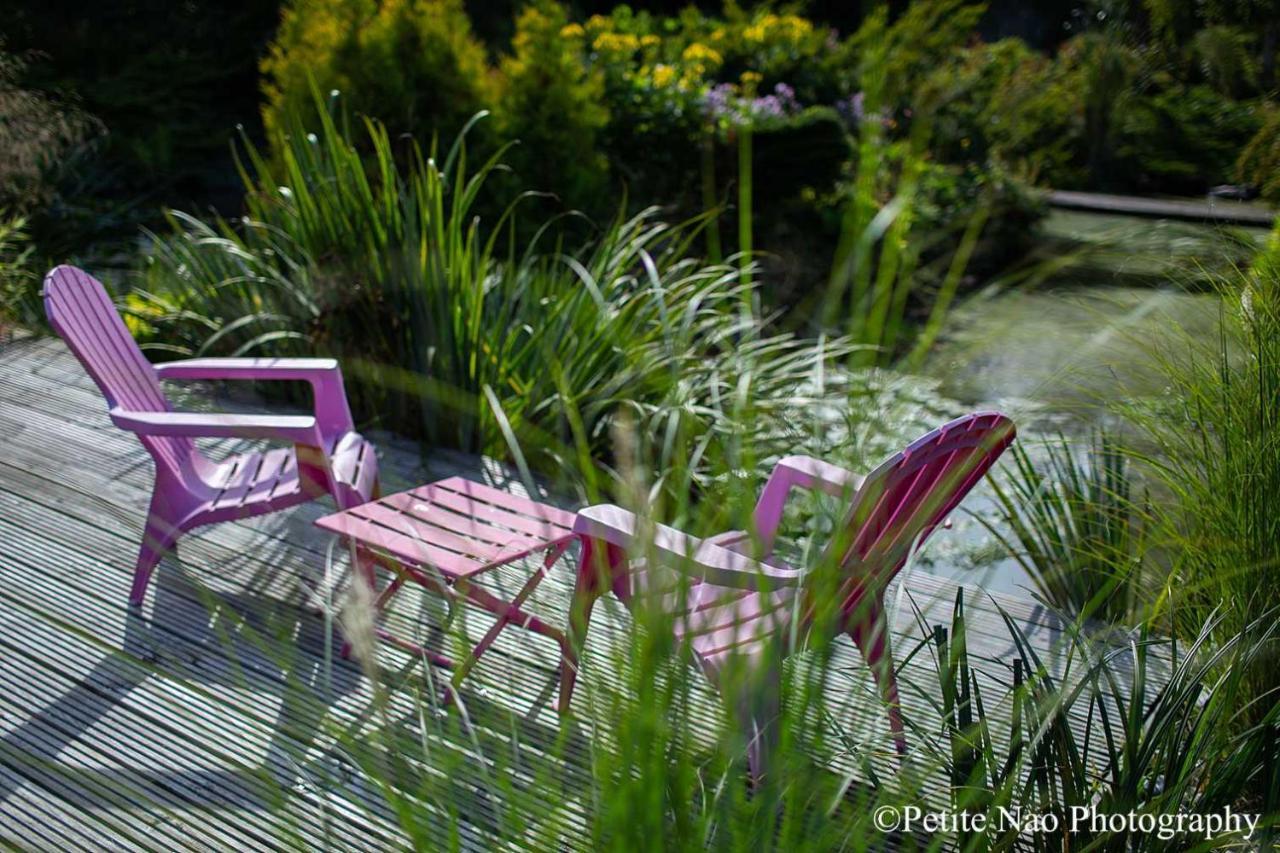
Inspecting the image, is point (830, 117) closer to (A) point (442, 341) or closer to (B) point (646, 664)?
(A) point (442, 341)

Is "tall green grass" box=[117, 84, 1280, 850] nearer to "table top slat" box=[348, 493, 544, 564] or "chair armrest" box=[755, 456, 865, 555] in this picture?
"chair armrest" box=[755, 456, 865, 555]

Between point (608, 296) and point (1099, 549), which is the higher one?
point (608, 296)

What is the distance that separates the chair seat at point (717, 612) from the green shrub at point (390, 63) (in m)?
4.06

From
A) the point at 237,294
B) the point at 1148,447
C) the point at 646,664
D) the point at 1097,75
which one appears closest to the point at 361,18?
the point at 237,294

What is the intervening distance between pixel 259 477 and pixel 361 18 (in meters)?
3.79

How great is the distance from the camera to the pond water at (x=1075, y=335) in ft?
7.17

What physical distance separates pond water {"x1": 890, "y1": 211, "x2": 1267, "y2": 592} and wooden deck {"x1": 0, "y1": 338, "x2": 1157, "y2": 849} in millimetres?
549

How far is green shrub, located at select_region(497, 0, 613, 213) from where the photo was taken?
6.28 m

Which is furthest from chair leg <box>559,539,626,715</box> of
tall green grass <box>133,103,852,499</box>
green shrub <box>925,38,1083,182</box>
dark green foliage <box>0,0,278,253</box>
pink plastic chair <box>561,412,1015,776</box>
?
green shrub <box>925,38,1083,182</box>

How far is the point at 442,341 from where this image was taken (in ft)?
13.8

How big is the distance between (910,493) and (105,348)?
2.18 meters

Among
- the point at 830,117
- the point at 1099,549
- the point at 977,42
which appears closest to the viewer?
the point at 1099,549

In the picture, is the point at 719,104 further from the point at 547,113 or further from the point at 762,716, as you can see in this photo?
the point at 762,716

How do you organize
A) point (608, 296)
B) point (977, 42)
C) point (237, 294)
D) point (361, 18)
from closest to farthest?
point (608, 296)
point (237, 294)
point (361, 18)
point (977, 42)
